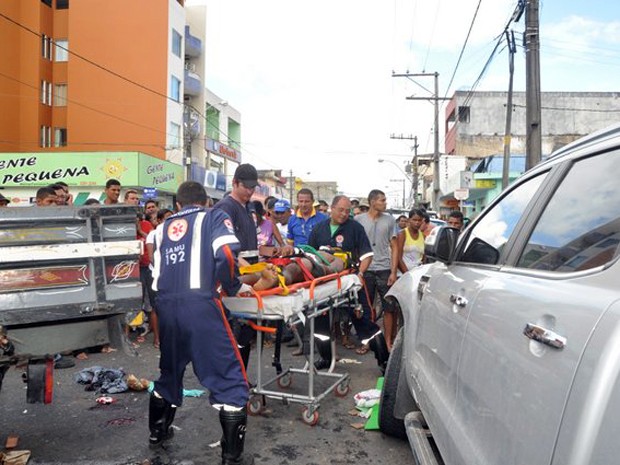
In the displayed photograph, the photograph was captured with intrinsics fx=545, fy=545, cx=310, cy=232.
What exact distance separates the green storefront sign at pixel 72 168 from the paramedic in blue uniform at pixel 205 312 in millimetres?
24112

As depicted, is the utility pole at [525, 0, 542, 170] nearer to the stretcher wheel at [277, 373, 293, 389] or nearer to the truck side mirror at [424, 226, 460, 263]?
the stretcher wheel at [277, 373, 293, 389]

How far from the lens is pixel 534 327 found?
5.22ft

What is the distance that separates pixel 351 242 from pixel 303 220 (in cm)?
157

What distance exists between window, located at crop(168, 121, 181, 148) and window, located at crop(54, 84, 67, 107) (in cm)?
717

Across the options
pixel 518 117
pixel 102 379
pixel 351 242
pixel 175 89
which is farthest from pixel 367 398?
pixel 518 117

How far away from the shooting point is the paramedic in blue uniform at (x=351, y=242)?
5768mm

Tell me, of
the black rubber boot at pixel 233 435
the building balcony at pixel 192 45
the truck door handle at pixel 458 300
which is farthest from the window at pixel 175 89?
the truck door handle at pixel 458 300

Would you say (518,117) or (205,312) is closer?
(205,312)

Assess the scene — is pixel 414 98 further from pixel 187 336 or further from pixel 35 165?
pixel 187 336

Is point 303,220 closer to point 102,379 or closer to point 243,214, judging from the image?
point 243,214

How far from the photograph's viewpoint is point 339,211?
234 inches

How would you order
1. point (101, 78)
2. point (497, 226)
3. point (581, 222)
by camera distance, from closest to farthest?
point (581, 222)
point (497, 226)
point (101, 78)

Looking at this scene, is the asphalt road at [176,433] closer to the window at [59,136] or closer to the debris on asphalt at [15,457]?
the debris on asphalt at [15,457]

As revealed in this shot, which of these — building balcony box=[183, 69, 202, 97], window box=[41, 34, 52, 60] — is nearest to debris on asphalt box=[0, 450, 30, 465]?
window box=[41, 34, 52, 60]
